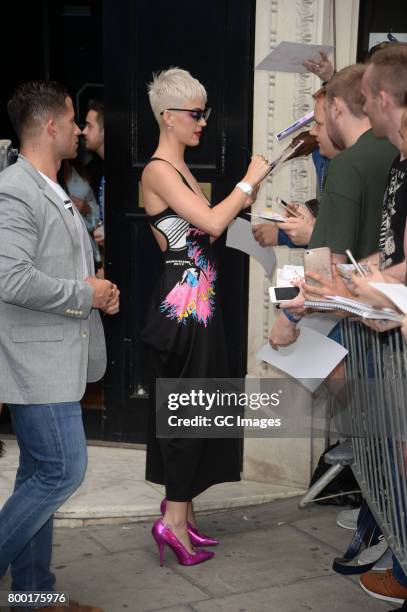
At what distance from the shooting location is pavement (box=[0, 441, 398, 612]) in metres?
4.25

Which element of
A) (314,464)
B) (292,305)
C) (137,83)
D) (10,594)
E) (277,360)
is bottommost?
(314,464)

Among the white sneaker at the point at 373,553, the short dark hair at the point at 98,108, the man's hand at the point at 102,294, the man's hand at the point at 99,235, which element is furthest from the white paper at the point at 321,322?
the short dark hair at the point at 98,108

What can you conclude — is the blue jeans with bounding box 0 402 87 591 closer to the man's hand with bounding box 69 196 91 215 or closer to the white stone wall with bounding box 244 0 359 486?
the white stone wall with bounding box 244 0 359 486

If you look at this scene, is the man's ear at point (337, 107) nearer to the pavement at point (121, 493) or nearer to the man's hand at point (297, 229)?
the man's hand at point (297, 229)

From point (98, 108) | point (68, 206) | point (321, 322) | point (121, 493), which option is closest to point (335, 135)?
point (321, 322)

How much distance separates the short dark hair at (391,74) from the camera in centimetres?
391

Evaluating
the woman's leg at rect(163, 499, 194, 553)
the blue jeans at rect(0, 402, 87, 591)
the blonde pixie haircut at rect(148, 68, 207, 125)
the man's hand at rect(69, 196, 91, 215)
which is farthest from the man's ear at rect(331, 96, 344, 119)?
the man's hand at rect(69, 196, 91, 215)

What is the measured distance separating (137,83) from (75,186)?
124cm

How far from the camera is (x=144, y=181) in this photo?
4648mm

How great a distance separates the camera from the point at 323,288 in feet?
11.4

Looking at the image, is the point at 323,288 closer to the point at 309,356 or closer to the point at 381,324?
the point at 381,324

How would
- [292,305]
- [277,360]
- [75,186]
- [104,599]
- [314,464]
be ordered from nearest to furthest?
[292,305], [104,599], [277,360], [314,464], [75,186]

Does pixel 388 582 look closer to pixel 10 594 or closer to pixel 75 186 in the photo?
pixel 10 594

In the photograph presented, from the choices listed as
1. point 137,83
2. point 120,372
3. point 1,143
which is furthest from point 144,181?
point 120,372
